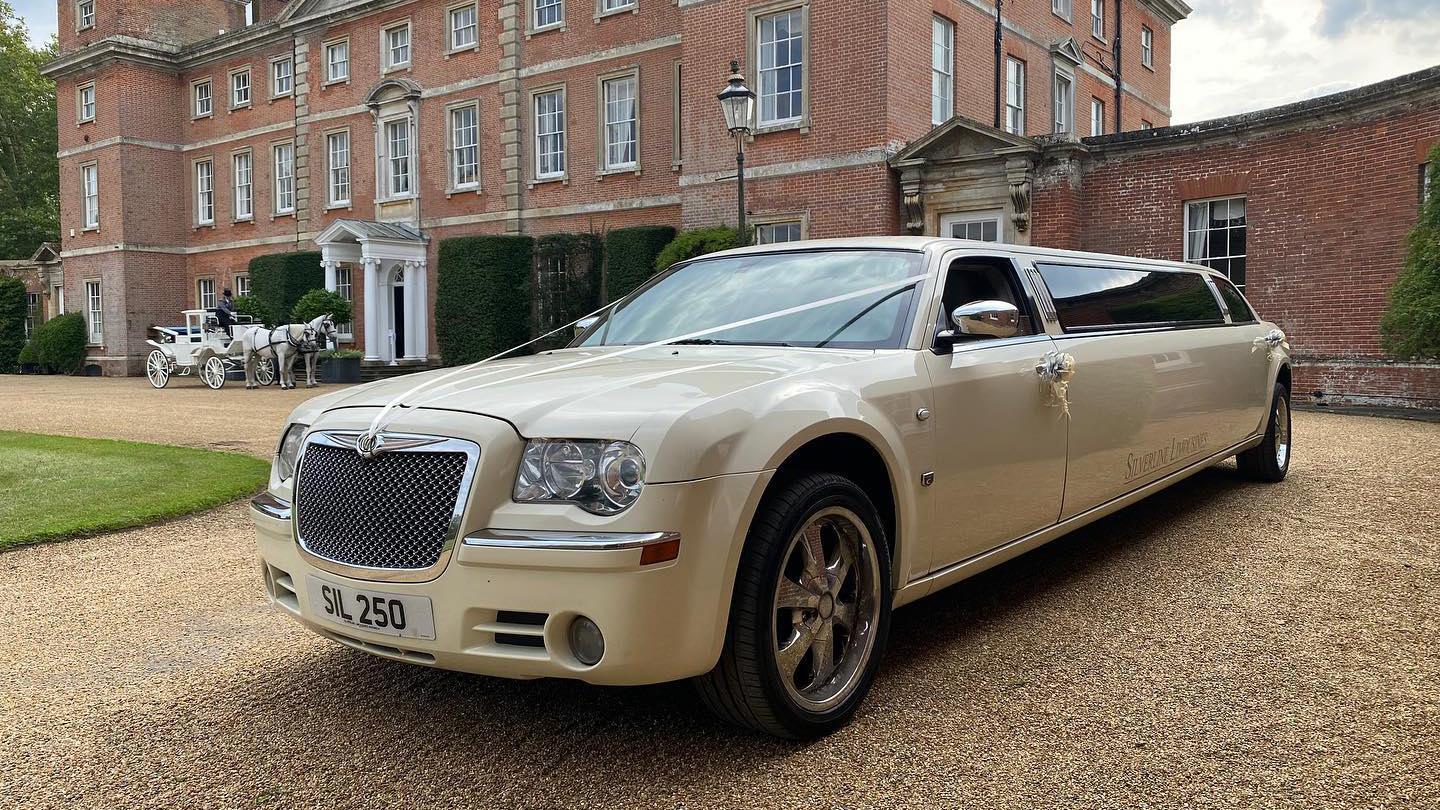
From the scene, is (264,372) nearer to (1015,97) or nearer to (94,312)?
(94,312)

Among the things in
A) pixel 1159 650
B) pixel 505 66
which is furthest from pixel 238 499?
pixel 505 66

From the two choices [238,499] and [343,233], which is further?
[343,233]

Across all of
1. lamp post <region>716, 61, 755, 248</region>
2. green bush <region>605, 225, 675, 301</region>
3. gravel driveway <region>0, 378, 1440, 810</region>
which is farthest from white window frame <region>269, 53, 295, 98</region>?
gravel driveway <region>0, 378, 1440, 810</region>

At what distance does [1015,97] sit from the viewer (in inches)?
912

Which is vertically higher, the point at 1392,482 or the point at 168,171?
the point at 168,171

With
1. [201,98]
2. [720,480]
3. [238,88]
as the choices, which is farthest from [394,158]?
[720,480]

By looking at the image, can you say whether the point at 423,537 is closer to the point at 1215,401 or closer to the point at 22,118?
the point at 1215,401

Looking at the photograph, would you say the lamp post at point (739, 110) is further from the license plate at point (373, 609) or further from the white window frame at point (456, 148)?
the white window frame at point (456, 148)

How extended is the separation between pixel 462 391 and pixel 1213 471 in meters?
6.94

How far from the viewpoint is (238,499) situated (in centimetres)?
813

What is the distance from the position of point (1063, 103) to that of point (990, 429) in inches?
937

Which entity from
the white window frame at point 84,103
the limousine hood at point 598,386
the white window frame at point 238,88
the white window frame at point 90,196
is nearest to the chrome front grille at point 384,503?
the limousine hood at point 598,386

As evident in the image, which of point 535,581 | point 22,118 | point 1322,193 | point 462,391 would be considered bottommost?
point 535,581

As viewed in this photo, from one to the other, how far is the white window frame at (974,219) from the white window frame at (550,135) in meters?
10.3
